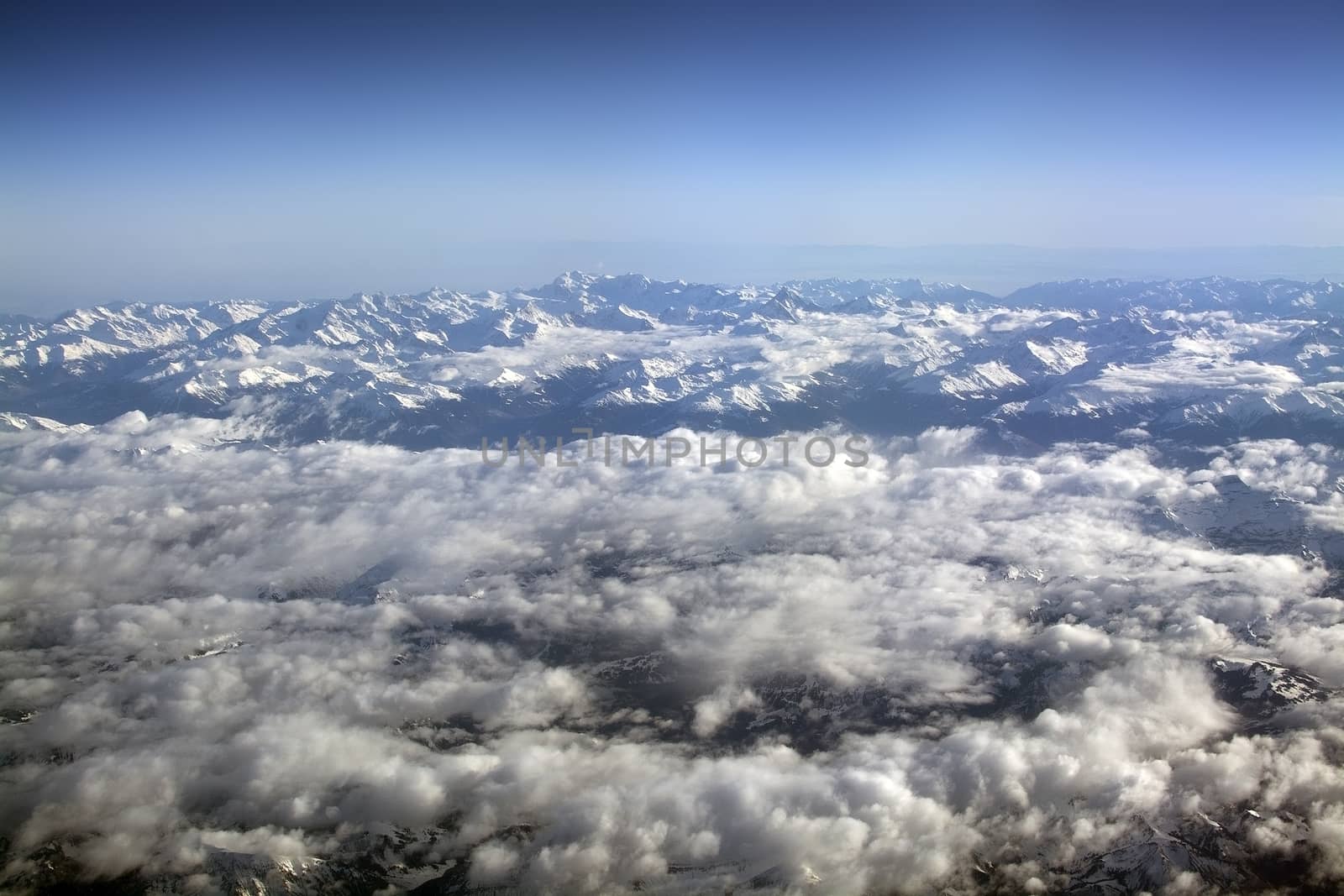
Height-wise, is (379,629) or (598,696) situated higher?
(379,629)

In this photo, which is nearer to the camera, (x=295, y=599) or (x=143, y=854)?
(x=143, y=854)

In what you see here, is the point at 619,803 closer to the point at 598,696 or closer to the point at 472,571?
the point at 598,696

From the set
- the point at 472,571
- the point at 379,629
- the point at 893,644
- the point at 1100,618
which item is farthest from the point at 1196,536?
the point at 379,629

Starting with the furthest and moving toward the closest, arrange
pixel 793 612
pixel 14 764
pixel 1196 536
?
1. pixel 1196 536
2. pixel 793 612
3. pixel 14 764

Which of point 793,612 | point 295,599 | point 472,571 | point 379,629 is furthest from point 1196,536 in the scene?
point 295,599

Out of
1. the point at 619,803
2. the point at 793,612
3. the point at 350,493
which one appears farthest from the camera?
the point at 350,493

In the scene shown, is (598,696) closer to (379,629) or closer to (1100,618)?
(379,629)

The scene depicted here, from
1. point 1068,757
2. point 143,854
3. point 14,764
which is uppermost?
point 1068,757

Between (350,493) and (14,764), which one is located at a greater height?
(350,493)

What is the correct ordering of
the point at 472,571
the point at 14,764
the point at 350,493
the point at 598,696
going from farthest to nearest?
the point at 350,493, the point at 472,571, the point at 598,696, the point at 14,764

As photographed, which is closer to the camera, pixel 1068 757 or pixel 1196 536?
pixel 1068 757
